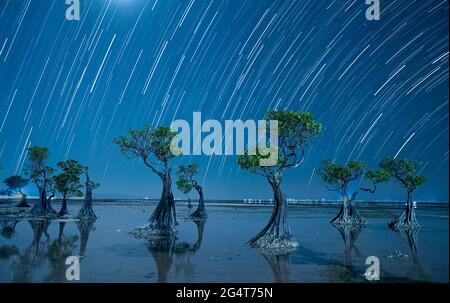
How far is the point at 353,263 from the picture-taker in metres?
18.0

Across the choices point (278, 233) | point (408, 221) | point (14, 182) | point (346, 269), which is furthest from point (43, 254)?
point (14, 182)

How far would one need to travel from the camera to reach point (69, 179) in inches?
1816

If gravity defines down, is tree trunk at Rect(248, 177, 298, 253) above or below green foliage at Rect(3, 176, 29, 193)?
below

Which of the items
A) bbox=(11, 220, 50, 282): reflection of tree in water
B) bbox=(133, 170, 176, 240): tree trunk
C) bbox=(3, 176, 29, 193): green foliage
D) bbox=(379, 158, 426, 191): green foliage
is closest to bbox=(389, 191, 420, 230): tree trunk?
bbox=(379, 158, 426, 191): green foliage

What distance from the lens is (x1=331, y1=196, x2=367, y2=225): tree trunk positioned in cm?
3981

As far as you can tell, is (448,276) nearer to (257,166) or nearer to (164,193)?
(257,166)

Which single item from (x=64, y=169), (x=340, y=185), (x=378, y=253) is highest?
(x=64, y=169)

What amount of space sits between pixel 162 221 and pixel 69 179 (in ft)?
73.7

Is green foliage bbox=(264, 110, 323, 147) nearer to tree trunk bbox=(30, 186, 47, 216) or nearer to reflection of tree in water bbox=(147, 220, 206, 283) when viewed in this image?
reflection of tree in water bbox=(147, 220, 206, 283)

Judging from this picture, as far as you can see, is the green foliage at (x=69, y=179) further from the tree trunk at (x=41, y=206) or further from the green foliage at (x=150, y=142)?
the green foliage at (x=150, y=142)

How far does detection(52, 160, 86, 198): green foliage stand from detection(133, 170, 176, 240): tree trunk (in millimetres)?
20809
